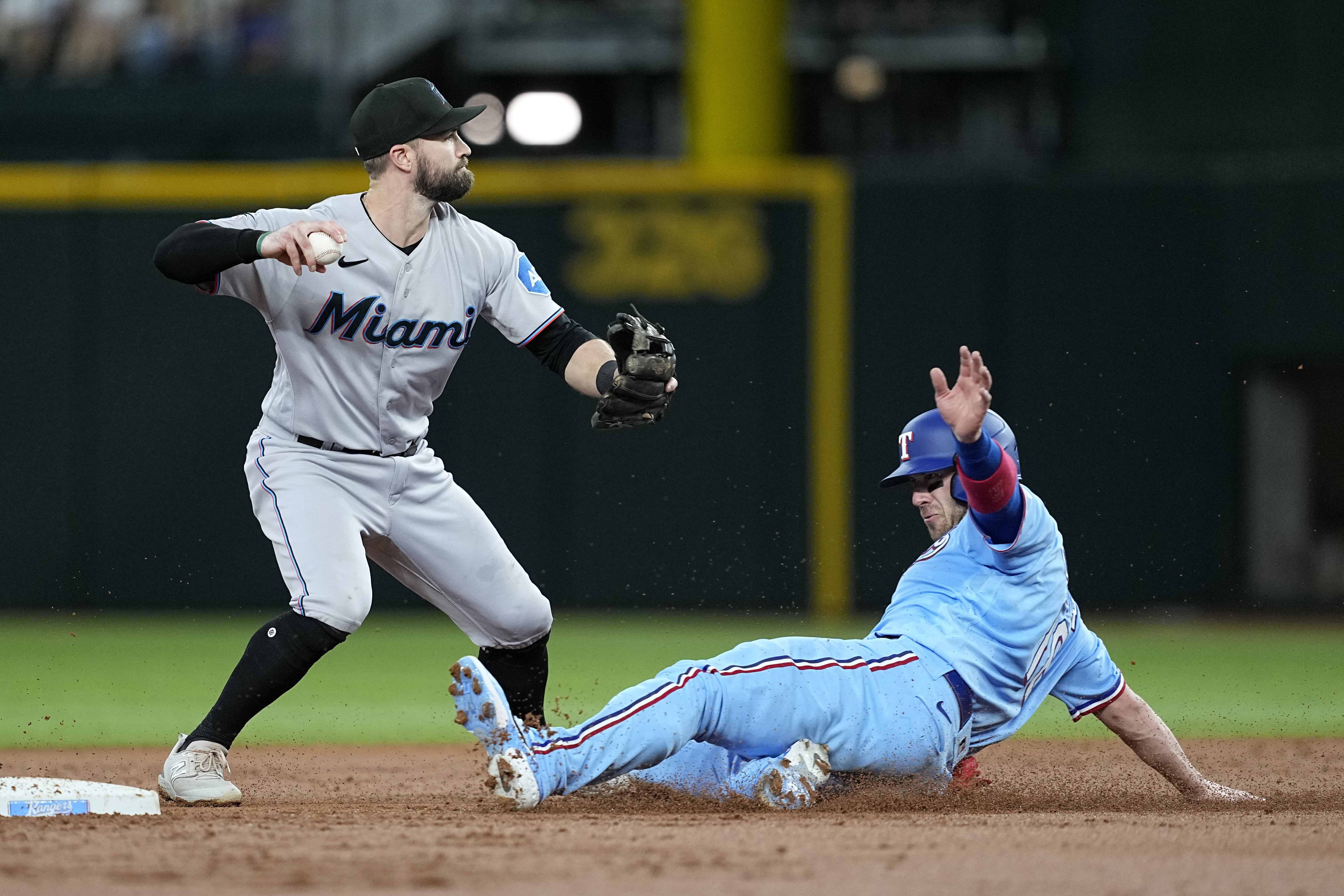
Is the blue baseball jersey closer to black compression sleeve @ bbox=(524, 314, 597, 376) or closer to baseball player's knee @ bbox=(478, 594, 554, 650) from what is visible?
baseball player's knee @ bbox=(478, 594, 554, 650)

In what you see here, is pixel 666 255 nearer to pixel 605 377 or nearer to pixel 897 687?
pixel 605 377

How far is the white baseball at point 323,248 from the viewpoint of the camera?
402 centimetres

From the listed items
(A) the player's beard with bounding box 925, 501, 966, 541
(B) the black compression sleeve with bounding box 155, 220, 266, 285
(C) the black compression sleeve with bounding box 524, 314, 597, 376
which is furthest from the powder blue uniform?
(B) the black compression sleeve with bounding box 155, 220, 266, 285

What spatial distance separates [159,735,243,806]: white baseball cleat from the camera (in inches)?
168

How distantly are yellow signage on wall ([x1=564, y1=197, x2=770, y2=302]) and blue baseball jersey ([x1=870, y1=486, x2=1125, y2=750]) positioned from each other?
678 cm

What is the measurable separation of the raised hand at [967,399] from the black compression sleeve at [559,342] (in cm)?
125

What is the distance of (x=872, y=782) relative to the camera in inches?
165

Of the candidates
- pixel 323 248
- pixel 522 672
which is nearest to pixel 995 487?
pixel 522 672

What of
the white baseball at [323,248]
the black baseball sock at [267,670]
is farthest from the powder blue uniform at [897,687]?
the white baseball at [323,248]

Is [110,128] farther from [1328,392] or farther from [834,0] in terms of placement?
[1328,392]

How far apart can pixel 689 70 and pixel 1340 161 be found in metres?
4.31

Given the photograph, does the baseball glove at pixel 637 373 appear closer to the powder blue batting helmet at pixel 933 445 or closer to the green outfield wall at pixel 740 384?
the powder blue batting helmet at pixel 933 445

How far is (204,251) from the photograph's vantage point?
4.19 meters

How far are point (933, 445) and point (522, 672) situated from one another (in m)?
1.30
